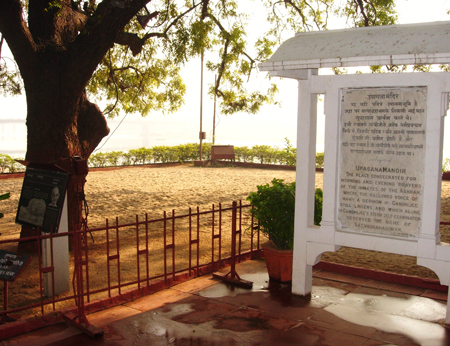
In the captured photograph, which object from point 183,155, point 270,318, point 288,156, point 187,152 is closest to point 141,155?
point 183,155

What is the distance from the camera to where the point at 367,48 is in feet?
15.5

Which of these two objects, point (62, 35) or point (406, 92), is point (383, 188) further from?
point (62, 35)

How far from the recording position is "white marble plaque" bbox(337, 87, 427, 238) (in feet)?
15.6

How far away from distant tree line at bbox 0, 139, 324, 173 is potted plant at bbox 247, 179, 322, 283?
1866cm

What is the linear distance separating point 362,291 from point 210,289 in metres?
1.92

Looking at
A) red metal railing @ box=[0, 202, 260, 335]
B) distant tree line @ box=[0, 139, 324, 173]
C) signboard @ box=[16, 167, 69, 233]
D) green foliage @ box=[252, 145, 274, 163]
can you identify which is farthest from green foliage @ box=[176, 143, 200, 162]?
signboard @ box=[16, 167, 69, 233]

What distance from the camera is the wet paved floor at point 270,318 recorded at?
4.30 metres

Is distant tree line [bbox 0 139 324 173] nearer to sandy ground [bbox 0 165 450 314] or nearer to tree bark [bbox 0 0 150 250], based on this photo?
sandy ground [bbox 0 165 450 314]

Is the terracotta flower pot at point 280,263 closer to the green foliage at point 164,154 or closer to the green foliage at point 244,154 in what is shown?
the green foliage at point 164,154

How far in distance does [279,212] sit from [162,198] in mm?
8452

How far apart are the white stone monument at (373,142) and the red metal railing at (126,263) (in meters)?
1.24

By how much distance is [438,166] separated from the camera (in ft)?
15.3

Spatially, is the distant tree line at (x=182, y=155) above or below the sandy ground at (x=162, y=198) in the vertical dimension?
above

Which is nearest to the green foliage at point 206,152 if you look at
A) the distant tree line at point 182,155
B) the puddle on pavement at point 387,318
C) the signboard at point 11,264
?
the distant tree line at point 182,155
